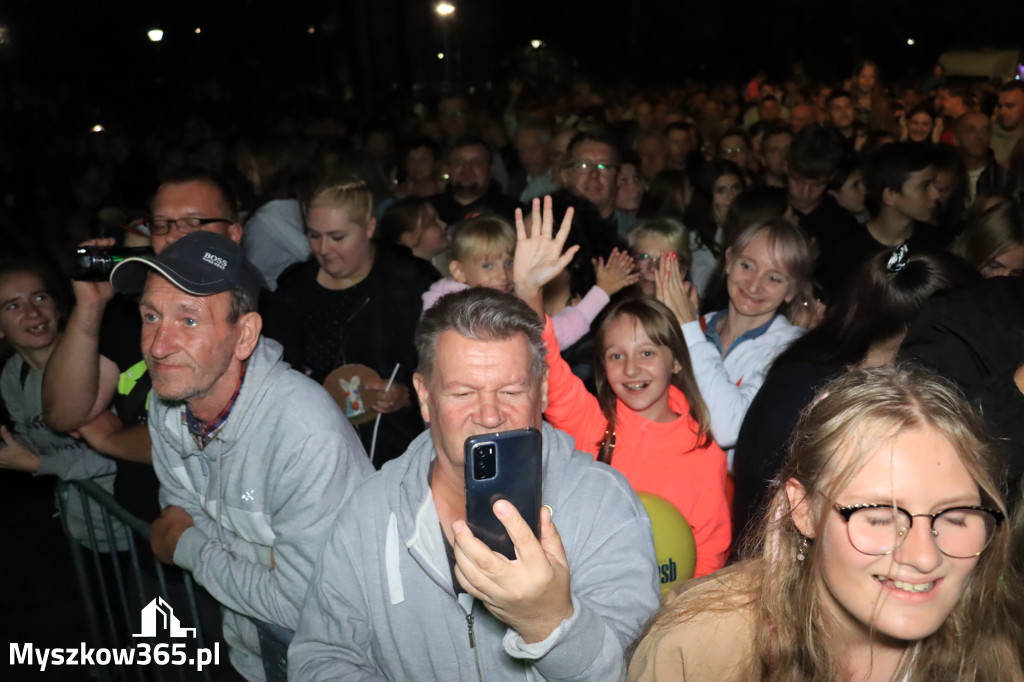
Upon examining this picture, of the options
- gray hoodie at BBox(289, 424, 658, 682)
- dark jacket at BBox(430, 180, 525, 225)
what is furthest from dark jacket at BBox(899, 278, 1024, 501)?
dark jacket at BBox(430, 180, 525, 225)

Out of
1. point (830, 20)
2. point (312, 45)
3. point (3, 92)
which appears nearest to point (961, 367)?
point (3, 92)

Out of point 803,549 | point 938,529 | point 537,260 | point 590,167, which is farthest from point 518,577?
point 590,167

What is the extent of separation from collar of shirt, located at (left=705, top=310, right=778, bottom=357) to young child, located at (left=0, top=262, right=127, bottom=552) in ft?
8.41

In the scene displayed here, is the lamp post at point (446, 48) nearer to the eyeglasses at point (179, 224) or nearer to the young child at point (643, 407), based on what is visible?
the eyeglasses at point (179, 224)

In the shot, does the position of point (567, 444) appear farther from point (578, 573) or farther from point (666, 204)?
point (666, 204)

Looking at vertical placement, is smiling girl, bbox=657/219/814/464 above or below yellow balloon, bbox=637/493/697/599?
above

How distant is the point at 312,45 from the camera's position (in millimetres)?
14555

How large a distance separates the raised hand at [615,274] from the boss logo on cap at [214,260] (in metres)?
1.85

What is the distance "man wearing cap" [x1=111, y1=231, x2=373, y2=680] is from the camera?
2367 mm

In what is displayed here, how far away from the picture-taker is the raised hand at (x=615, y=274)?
403 cm

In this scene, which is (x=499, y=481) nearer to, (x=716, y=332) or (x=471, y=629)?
(x=471, y=629)

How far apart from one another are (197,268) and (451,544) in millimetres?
1145

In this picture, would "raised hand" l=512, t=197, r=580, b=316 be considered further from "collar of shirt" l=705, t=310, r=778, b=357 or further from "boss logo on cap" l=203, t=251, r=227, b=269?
"boss logo on cap" l=203, t=251, r=227, b=269

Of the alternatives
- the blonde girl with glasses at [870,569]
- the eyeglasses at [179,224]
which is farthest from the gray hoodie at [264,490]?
the eyeglasses at [179,224]
